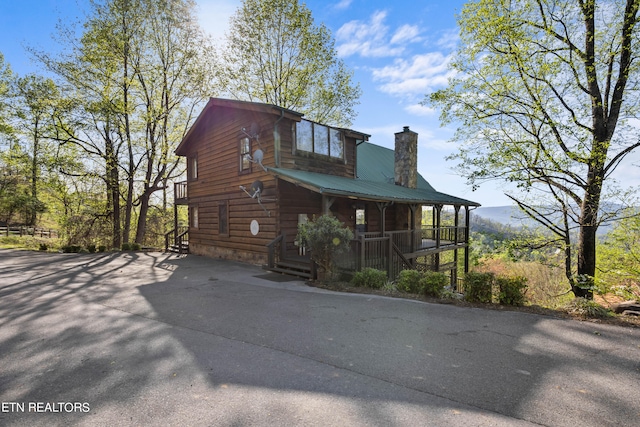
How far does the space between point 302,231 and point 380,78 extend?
9.15m

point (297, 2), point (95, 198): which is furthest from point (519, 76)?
point (95, 198)

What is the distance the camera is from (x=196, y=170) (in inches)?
651

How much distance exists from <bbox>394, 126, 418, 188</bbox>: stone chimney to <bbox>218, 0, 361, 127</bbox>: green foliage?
28.9 feet

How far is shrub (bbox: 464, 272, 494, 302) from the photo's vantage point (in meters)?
6.16

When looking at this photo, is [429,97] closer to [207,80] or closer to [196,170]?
[196,170]

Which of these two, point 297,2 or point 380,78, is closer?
point 380,78

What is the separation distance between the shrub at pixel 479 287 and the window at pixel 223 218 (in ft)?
36.0

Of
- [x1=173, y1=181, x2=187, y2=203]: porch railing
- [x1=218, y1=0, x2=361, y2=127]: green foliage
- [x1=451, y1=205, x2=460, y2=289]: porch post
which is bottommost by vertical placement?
[x1=451, y1=205, x2=460, y2=289]: porch post

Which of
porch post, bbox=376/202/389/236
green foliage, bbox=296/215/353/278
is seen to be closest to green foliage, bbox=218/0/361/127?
porch post, bbox=376/202/389/236

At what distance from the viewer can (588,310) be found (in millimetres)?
5105

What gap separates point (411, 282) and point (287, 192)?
6.19m

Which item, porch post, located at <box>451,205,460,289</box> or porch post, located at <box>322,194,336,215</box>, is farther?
porch post, located at <box>451,205,460,289</box>

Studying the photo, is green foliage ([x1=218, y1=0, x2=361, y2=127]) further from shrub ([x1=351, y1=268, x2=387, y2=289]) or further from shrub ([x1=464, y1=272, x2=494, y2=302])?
shrub ([x1=464, y1=272, x2=494, y2=302])

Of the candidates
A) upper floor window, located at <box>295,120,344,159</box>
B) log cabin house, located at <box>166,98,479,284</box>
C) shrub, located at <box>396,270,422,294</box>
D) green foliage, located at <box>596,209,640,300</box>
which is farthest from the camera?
upper floor window, located at <box>295,120,344,159</box>
